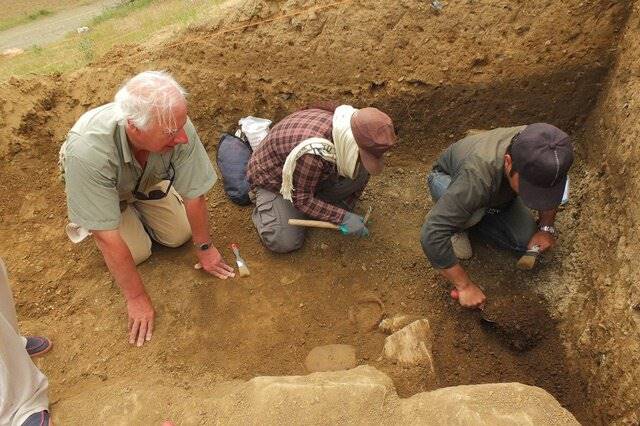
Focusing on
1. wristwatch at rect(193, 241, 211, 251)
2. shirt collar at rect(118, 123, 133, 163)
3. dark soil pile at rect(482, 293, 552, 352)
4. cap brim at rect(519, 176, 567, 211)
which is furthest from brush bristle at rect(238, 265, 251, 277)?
cap brim at rect(519, 176, 567, 211)

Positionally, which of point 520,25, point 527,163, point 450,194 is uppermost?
point 520,25

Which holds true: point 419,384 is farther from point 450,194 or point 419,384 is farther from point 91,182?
point 91,182

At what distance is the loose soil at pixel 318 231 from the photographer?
264 centimetres

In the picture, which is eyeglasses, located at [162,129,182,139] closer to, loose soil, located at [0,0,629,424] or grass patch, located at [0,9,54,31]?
loose soil, located at [0,0,629,424]

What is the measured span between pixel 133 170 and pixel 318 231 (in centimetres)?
134

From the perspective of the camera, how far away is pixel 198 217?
9.47 ft

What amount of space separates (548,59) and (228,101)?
2.44m

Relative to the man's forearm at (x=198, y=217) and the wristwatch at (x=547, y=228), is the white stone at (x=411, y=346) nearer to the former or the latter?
the wristwatch at (x=547, y=228)

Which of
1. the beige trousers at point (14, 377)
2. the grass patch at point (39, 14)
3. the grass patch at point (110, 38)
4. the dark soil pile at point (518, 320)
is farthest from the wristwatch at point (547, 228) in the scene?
the grass patch at point (39, 14)

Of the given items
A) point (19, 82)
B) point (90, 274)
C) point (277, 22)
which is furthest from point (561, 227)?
point (19, 82)

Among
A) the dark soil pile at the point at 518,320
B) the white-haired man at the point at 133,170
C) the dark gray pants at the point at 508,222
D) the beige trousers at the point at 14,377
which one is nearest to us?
the beige trousers at the point at 14,377

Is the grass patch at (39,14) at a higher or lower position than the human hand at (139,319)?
higher

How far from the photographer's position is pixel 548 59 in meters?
3.35

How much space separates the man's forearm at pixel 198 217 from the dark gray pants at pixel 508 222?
1.46 metres
